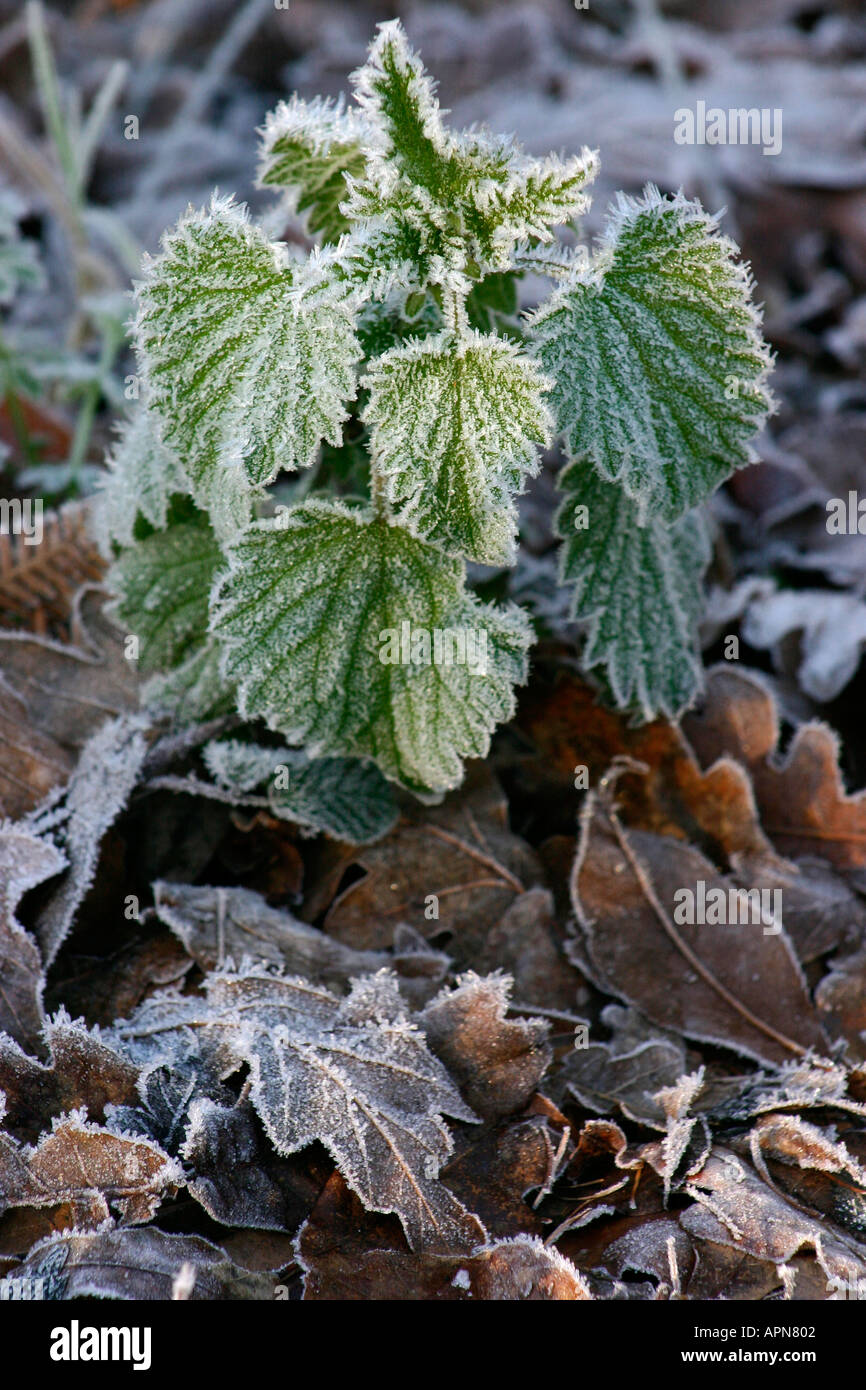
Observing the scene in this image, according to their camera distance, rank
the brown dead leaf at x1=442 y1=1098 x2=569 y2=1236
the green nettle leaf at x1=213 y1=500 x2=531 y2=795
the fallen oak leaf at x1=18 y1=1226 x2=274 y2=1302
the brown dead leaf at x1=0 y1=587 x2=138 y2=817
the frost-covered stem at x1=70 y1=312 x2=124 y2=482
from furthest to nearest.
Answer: the frost-covered stem at x1=70 y1=312 x2=124 y2=482 → the brown dead leaf at x1=0 y1=587 x2=138 y2=817 → the green nettle leaf at x1=213 y1=500 x2=531 y2=795 → the brown dead leaf at x1=442 y1=1098 x2=569 y2=1236 → the fallen oak leaf at x1=18 y1=1226 x2=274 y2=1302

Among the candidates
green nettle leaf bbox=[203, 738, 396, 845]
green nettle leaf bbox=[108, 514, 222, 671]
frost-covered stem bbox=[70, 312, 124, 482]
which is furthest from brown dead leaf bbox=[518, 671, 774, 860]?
frost-covered stem bbox=[70, 312, 124, 482]

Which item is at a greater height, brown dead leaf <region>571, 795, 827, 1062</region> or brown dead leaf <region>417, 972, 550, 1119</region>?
brown dead leaf <region>571, 795, 827, 1062</region>

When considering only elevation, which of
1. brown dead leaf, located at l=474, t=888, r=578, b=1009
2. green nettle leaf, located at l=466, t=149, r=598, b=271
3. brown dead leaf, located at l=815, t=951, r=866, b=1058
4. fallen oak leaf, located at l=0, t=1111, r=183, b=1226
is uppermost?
green nettle leaf, located at l=466, t=149, r=598, b=271

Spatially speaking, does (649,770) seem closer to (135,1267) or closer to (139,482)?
(139,482)

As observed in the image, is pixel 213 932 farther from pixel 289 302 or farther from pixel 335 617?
pixel 289 302

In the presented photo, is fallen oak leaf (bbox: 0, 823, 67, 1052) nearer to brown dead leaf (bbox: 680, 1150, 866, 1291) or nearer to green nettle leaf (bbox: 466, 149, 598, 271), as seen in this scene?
brown dead leaf (bbox: 680, 1150, 866, 1291)

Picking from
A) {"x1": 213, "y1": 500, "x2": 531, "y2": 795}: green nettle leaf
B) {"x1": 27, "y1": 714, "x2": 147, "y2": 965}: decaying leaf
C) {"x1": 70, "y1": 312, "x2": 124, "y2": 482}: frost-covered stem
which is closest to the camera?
{"x1": 213, "y1": 500, "x2": 531, "y2": 795}: green nettle leaf

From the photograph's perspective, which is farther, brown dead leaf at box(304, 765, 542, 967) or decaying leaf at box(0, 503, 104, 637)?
decaying leaf at box(0, 503, 104, 637)

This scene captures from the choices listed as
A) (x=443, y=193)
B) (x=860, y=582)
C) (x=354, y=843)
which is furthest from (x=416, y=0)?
(x=354, y=843)
